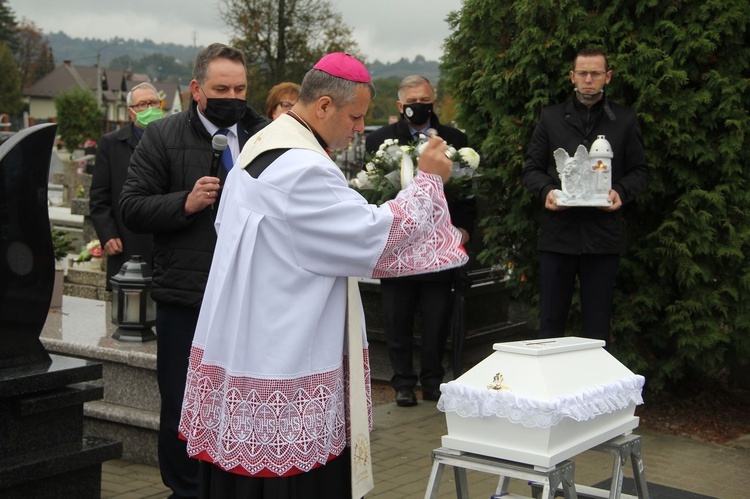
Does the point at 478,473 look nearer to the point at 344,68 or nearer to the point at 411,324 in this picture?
the point at 411,324

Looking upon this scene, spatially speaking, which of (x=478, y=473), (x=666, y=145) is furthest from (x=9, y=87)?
(x=478, y=473)

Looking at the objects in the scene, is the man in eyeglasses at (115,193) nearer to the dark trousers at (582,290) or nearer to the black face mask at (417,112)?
the black face mask at (417,112)

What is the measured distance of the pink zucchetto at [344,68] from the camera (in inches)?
135

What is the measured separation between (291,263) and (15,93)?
91117 mm

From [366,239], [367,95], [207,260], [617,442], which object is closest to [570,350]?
[617,442]

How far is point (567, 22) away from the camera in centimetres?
696

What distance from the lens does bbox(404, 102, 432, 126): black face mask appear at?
7434mm

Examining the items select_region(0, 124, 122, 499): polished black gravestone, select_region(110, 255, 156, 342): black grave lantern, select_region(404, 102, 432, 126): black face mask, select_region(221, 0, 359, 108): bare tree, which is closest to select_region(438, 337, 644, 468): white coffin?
select_region(0, 124, 122, 499): polished black gravestone

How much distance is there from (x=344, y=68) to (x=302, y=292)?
2.64ft

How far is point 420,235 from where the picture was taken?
3428 mm

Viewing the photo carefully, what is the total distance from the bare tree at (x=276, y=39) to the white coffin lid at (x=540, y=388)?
35911 mm

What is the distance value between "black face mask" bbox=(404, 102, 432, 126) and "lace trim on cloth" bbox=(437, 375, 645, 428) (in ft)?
13.2

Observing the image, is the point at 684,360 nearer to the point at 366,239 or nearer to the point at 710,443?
the point at 710,443

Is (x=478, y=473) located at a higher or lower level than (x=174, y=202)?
lower
